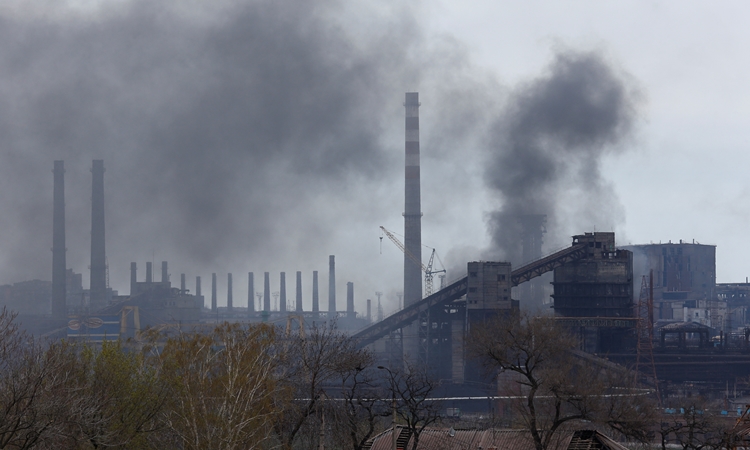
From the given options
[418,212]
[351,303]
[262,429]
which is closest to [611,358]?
[418,212]

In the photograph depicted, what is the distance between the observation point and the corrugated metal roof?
84.8 ft

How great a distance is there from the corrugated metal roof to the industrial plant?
1423cm

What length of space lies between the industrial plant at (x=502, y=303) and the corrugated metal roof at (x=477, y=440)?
46.7 ft

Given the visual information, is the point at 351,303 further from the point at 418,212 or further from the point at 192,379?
the point at 192,379

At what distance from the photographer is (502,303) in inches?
2534

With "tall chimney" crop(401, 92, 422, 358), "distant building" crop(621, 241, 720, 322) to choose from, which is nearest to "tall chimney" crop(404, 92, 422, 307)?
"tall chimney" crop(401, 92, 422, 358)

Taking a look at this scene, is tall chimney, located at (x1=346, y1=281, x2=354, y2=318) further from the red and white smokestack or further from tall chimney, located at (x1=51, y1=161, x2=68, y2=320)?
tall chimney, located at (x1=51, y1=161, x2=68, y2=320)

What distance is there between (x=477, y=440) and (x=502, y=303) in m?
37.0

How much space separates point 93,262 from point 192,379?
241 ft

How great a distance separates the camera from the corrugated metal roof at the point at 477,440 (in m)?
25.8

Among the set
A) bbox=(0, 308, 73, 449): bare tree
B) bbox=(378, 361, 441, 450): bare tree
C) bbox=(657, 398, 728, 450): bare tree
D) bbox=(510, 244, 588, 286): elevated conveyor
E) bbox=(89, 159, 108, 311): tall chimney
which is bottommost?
bbox=(657, 398, 728, 450): bare tree

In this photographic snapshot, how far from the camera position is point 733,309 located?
4321 inches

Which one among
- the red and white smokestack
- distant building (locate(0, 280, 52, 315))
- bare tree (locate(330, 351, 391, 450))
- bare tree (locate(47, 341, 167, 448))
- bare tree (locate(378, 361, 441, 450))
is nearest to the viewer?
bare tree (locate(47, 341, 167, 448))

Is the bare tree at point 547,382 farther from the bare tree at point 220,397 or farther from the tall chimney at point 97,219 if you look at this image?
the tall chimney at point 97,219
